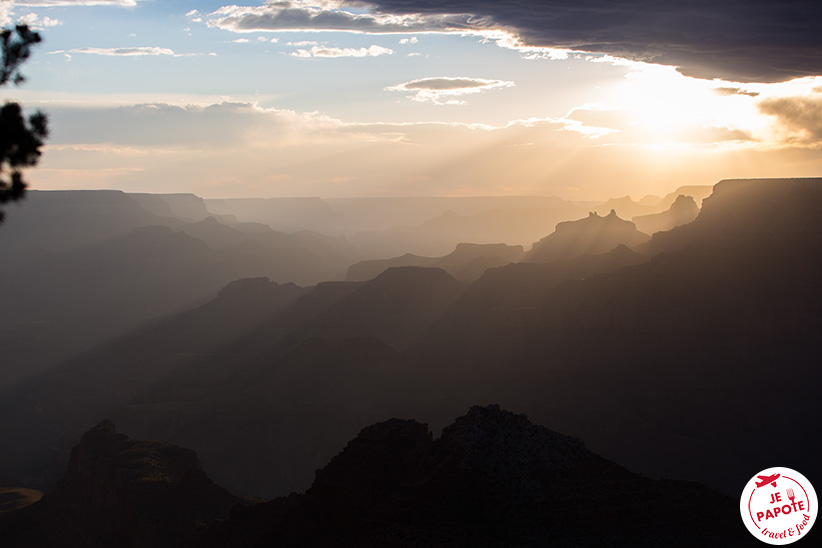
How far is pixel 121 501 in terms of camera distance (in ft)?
192

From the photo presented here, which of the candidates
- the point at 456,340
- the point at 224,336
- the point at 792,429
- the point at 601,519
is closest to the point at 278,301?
the point at 224,336

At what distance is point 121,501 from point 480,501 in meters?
39.2

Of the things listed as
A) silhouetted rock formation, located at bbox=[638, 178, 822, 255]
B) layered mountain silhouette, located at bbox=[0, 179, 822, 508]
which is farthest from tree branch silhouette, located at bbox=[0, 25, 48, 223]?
silhouetted rock formation, located at bbox=[638, 178, 822, 255]

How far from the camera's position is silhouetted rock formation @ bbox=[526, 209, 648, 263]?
15525 centimetres

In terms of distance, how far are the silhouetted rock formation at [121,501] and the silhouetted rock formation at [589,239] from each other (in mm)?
105292

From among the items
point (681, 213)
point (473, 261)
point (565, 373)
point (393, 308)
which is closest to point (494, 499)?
point (565, 373)

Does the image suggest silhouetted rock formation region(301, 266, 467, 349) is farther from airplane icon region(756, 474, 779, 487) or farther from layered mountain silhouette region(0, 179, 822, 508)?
airplane icon region(756, 474, 779, 487)

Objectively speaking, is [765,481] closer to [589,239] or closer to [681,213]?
[589,239]

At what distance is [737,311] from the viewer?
94.3 metres

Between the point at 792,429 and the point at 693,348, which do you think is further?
the point at 693,348

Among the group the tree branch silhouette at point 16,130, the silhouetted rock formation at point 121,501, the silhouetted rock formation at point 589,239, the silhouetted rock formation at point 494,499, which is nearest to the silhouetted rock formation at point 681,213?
the silhouetted rock formation at point 589,239

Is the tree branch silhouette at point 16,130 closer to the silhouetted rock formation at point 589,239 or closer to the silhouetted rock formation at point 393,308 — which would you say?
the silhouetted rock formation at point 393,308

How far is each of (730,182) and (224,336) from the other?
321ft

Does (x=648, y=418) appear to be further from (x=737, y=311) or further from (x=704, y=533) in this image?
(x=704, y=533)
